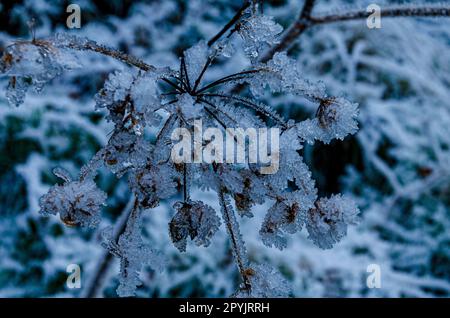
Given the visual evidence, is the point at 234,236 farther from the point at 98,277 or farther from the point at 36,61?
the point at 98,277

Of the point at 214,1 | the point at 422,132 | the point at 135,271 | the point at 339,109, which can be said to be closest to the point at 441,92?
the point at 422,132

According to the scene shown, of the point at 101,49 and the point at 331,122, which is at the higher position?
the point at 101,49

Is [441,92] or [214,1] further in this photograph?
[214,1]

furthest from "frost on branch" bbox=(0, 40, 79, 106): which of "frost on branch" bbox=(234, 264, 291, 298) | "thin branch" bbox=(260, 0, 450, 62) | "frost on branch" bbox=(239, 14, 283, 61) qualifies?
"thin branch" bbox=(260, 0, 450, 62)

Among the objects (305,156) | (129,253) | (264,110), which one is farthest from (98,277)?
(305,156)

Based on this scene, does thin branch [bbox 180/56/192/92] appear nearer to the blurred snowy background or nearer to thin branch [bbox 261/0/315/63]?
thin branch [bbox 261/0/315/63]

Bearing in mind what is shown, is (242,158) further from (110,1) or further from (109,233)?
(110,1)
